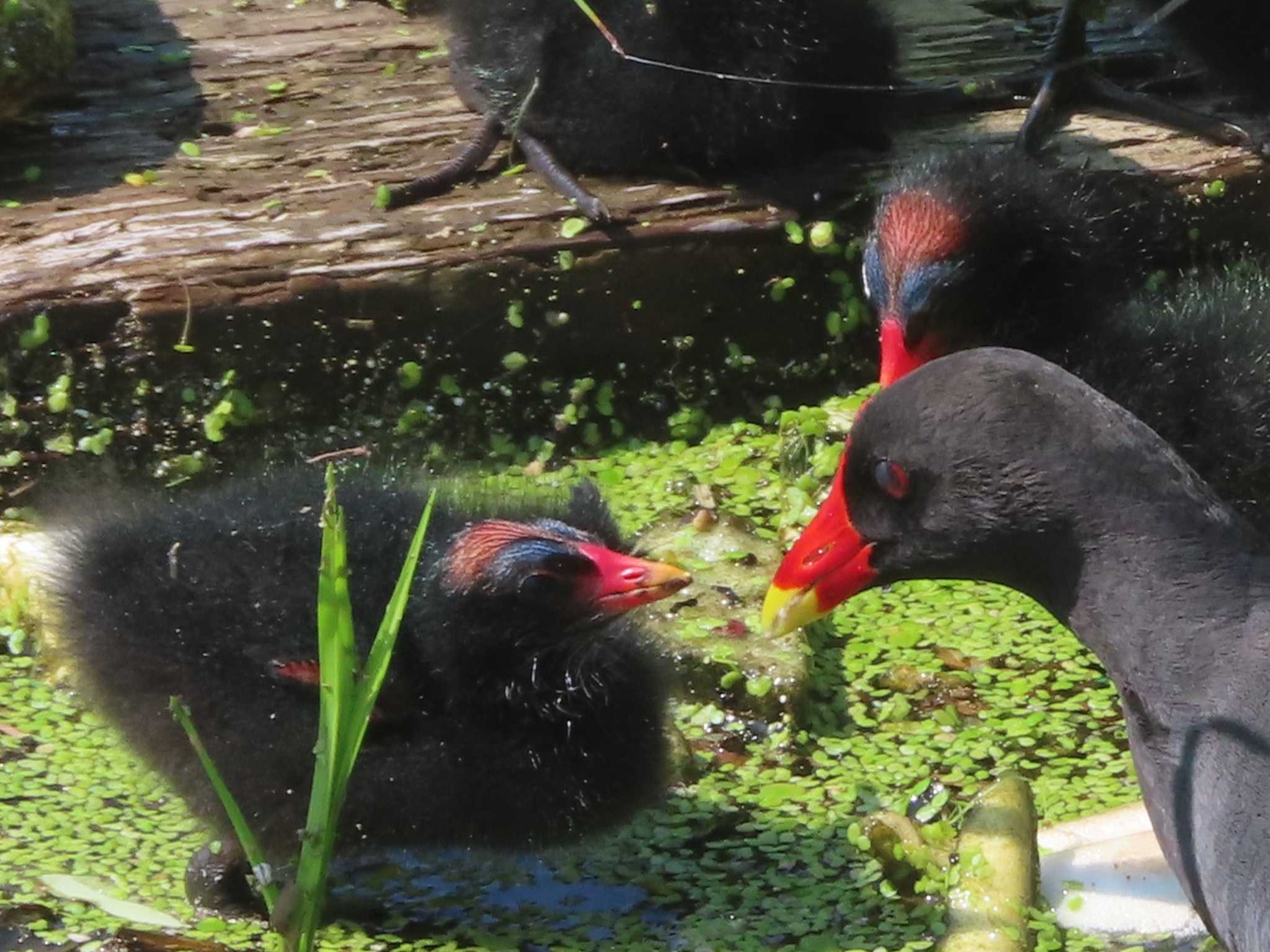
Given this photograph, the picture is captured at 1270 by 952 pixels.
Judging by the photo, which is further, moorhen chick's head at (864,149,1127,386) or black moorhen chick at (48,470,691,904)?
moorhen chick's head at (864,149,1127,386)

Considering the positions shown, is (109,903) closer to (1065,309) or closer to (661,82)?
(1065,309)

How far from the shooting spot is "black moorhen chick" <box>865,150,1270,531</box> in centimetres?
347

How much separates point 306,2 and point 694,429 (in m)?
1.94

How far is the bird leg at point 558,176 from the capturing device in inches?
167

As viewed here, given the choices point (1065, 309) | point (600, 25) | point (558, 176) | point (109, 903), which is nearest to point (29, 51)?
point (558, 176)

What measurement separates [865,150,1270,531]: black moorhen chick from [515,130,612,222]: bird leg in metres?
0.66

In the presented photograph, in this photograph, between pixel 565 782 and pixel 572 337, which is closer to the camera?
pixel 565 782

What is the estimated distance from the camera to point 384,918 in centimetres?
308

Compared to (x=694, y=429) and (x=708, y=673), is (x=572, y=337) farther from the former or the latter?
(x=708, y=673)

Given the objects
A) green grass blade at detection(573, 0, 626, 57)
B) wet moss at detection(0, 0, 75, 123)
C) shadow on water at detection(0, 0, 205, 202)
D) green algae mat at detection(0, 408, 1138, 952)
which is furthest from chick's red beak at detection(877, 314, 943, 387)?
wet moss at detection(0, 0, 75, 123)

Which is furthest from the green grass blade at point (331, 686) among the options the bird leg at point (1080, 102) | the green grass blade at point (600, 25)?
the bird leg at point (1080, 102)

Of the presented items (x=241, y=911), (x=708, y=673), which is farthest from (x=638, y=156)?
(x=241, y=911)

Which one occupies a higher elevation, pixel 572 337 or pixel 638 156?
pixel 638 156

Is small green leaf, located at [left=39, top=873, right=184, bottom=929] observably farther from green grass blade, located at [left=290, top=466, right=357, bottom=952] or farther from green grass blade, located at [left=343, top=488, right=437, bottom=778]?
green grass blade, located at [left=343, top=488, right=437, bottom=778]
